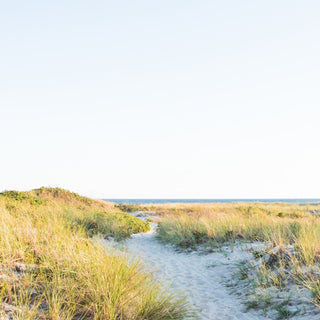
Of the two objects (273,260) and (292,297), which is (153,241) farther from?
(292,297)

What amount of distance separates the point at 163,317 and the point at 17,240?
3.77 meters

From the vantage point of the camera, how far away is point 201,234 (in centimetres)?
1252

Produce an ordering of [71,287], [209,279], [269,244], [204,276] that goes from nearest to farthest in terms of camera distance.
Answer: [71,287] < [209,279] < [204,276] < [269,244]

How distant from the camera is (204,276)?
333 inches

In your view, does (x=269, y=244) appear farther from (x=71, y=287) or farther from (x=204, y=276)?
(x=71, y=287)

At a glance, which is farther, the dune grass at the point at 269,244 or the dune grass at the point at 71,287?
the dune grass at the point at 269,244

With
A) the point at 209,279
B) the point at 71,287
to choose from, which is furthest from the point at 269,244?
the point at 71,287

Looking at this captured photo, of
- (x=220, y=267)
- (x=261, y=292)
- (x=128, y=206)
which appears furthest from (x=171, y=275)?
(x=128, y=206)

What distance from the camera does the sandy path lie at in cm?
604

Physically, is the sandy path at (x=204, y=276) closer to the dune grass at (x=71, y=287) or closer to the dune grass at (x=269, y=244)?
the dune grass at (x=269, y=244)

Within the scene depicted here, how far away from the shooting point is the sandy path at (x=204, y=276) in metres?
6.04

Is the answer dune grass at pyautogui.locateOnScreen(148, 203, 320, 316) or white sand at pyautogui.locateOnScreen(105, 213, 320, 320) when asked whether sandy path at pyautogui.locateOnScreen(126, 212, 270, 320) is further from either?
dune grass at pyautogui.locateOnScreen(148, 203, 320, 316)

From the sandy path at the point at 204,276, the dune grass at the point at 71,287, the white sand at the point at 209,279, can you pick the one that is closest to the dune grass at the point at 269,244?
the white sand at the point at 209,279

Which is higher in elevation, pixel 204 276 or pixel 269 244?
pixel 269 244
